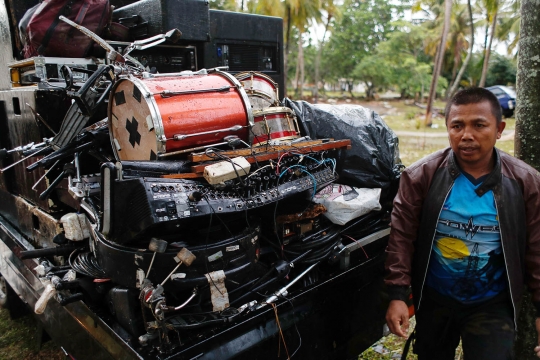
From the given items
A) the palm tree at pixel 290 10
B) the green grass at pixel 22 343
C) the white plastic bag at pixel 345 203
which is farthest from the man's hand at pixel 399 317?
the palm tree at pixel 290 10

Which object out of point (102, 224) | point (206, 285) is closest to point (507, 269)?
point (206, 285)

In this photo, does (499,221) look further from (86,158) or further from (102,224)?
(86,158)

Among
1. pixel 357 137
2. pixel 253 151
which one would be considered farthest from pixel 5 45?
pixel 357 137

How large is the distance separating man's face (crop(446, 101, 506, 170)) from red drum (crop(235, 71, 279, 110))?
1.39 meters

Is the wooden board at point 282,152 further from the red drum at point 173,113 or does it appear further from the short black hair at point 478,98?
the short black hair at point 478,98

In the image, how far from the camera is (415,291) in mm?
2279

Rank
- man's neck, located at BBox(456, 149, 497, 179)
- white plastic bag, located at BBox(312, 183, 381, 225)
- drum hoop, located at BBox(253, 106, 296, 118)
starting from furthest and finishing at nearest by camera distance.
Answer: drum hoop, located at BBox(253, 106, 296, 118) → white plastic bag, located at BBox(312, 183, 381, 225) → man's neck, located at BBox(456, 149, 497, 179)

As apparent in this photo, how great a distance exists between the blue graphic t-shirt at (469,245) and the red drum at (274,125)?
114 centimetres

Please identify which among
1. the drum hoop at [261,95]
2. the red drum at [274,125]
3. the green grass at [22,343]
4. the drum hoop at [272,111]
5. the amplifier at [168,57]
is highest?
the amplifier at [168,57]

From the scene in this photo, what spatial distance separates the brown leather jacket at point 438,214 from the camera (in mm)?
1997

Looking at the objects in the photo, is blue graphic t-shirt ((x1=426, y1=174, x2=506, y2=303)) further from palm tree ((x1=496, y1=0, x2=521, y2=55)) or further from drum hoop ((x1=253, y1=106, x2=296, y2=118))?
palm tree ((x1=496, y1=0, x2=521, y2=55))

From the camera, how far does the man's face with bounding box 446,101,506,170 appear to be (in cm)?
197

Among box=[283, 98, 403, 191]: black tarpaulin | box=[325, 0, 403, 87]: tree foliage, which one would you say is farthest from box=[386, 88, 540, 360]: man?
box=[325, 0, 403, 87]: tree foliage

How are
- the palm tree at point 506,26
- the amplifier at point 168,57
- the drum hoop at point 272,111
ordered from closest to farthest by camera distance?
1. the drum hoop at point 272,111
2. the amplifier at point 168,57
3. the palm tree at point 506,26
